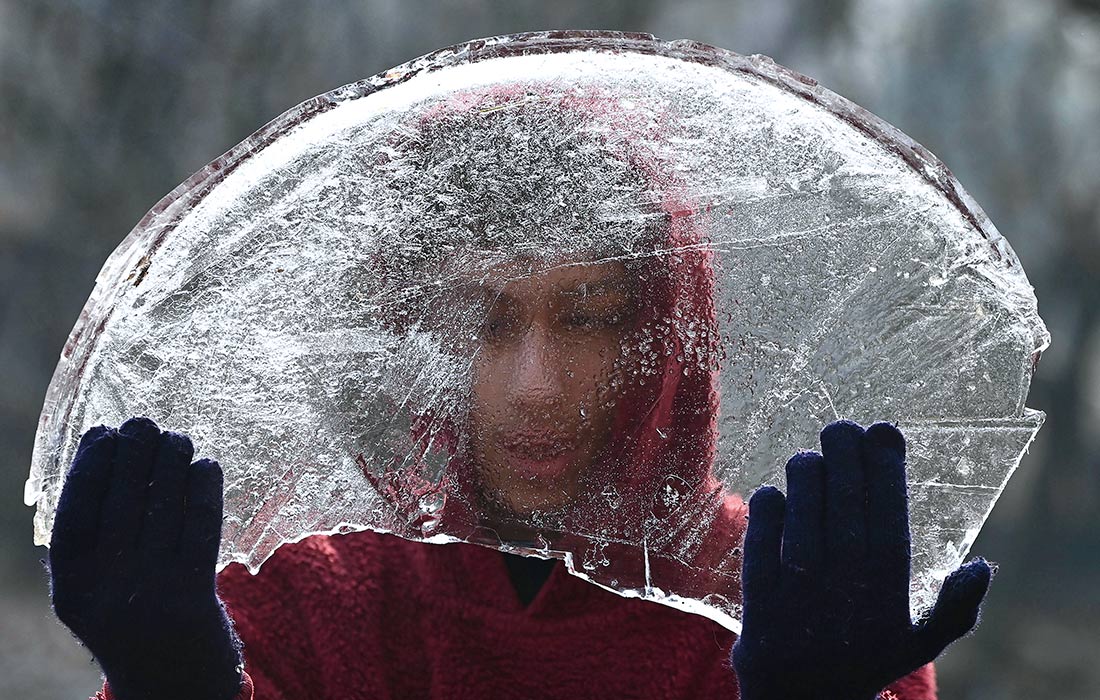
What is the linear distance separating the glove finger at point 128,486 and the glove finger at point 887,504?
0.45m

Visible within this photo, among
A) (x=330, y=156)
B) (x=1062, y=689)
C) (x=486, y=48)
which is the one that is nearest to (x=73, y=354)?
(x=330, y=156)

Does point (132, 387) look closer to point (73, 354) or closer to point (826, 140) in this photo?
point (73, 354)

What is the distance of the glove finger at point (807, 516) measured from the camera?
71 cm

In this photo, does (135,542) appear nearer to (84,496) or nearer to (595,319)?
(84,496)

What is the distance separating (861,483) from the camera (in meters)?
0.71

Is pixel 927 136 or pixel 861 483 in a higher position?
pixel 927 136

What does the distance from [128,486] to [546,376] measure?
30 cm

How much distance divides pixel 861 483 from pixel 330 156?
0.45 m

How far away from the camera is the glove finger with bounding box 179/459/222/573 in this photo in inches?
28.7

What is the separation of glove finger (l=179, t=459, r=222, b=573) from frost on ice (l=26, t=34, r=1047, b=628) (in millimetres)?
117

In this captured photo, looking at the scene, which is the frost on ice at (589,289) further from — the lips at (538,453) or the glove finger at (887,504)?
the glove finger at (887,504)

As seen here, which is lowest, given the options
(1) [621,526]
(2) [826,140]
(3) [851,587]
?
(3) [851,587]

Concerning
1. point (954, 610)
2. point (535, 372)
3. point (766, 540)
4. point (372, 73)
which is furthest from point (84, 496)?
point (372, 73)

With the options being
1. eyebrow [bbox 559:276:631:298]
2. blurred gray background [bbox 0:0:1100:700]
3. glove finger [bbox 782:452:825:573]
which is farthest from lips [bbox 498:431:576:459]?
blurred gray background [bbox 0:0:1100:700]
